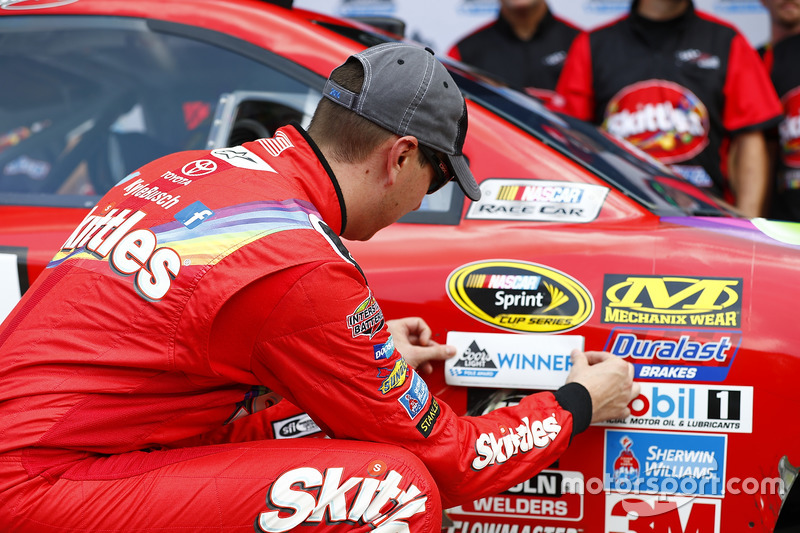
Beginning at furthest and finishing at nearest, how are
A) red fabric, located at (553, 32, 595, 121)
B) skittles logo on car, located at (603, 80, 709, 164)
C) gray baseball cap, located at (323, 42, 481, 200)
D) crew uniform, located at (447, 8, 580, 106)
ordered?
crew uniform, located at (447, 8, 580, 106) < red fabric, located at (553, 32, 595, 121) < skittles logo on car, located at (603, 80, 709, 164) < gray baseball cap, located at (323, 42, 481, 200)

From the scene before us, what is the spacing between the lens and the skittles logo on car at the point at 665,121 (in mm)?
3195

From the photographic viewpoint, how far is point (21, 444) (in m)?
1.44

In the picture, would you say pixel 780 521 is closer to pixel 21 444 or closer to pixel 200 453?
pixel 200 453

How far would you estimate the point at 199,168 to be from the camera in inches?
63.2

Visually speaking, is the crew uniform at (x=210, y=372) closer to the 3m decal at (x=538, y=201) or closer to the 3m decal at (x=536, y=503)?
the 3m decal at (x=536, y=503)

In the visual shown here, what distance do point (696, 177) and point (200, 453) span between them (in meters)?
2.35

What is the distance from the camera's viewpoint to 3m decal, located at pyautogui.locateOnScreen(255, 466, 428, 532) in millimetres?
1500

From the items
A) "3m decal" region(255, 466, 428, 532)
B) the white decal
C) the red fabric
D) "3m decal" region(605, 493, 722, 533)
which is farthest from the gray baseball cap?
the red fabric

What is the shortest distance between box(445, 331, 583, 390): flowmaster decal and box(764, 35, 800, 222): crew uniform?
221 cm

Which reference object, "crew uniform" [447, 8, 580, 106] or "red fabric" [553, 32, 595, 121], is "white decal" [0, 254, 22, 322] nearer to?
"red fabric" [553, 32, 595, 121]

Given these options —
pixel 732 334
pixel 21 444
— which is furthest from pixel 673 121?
pixel 21 444

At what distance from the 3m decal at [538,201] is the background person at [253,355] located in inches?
11.3

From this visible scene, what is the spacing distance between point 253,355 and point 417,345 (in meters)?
0.44

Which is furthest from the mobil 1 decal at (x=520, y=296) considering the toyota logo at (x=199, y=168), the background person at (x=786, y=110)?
the background person at (x=786, y=110)
